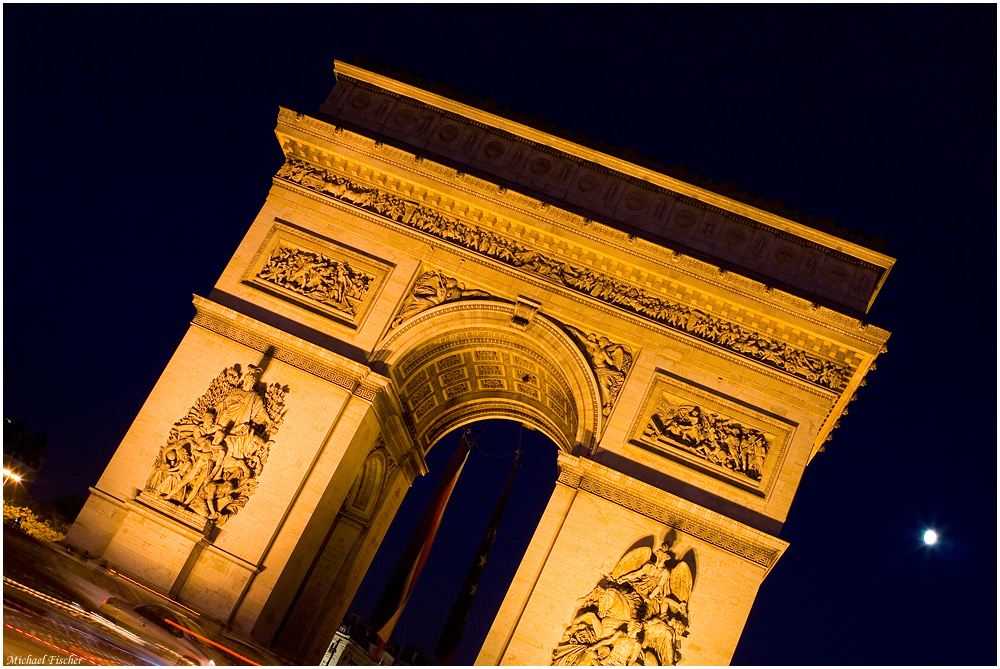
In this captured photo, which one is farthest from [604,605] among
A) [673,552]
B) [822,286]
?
[822,286]

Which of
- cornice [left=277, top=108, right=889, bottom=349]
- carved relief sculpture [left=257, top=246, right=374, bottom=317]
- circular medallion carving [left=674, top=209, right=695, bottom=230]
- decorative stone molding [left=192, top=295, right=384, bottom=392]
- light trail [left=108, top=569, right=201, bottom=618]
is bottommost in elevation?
light trail [left=108, top=569, right=201, bottom=618]

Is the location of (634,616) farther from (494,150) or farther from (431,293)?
(494,150)

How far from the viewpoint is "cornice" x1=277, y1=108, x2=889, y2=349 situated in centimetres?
1800

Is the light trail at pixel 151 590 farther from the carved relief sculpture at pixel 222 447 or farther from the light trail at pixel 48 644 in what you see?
the light trail at pixel 48 644

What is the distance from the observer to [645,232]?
18.9 meters

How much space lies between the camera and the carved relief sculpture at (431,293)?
18.6 metres

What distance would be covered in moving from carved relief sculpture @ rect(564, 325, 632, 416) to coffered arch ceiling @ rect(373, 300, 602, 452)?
0.18m

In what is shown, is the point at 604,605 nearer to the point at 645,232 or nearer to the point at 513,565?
the point at 645,232

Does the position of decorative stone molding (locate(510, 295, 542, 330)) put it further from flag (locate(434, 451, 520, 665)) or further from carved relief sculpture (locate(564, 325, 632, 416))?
flag (locate(434, 451, 520, 665))

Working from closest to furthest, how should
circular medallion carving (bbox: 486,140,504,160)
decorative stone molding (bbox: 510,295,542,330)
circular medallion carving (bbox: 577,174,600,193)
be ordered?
decorative stone molding (bbox: 510,295,542,330) → circular medallion carving (bbox: 577,174,600,193) → circular medallion carving (bbox: 486,140,504,160)

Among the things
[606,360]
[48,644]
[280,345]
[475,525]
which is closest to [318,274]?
[280,345]

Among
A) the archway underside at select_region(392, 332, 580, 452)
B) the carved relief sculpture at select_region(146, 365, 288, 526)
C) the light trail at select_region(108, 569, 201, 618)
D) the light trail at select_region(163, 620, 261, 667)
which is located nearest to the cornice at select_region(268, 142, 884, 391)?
the archway underside at select_region(392, 332, 580, 452)

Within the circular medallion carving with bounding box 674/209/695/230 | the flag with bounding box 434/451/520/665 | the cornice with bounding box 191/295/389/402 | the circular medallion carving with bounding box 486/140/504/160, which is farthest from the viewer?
the flag with bounding box 434/451/520/665

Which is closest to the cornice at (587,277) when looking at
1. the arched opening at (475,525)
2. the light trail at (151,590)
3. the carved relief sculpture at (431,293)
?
the carved relief sculpture at (431,293)
